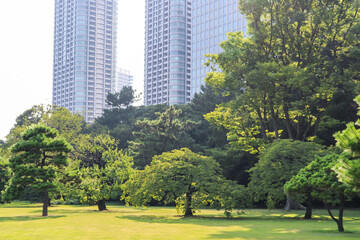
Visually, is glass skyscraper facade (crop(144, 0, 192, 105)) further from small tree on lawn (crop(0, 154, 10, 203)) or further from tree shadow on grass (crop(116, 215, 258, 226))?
tree shadow on grass (crop(116, 215, 258, 226))

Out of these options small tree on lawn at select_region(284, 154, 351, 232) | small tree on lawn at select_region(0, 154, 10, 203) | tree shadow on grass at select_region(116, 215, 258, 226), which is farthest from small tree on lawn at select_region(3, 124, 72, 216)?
small tree on lawn at select_region(284, 154, 351, 232)

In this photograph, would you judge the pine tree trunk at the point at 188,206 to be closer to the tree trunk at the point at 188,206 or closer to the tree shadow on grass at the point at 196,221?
the tree trunk at the point at 188,206

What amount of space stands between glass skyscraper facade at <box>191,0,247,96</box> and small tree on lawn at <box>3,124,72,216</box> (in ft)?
430

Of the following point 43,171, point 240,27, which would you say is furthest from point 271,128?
point 240,27

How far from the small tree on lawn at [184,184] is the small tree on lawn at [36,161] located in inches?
231

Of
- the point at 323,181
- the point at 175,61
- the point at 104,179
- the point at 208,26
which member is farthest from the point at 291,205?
the point at 175,61

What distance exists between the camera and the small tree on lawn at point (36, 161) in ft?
94.5

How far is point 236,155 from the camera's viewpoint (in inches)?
1815

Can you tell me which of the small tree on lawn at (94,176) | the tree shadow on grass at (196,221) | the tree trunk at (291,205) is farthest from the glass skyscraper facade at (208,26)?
the tree shadow on grass at (196,221)

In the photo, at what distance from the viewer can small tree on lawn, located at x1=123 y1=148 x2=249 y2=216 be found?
27969mm

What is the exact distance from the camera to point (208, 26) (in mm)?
166250

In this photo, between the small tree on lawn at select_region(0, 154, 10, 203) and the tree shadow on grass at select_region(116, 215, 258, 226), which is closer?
the tree shadow on grass at select_region(116, 215, 258, 226)

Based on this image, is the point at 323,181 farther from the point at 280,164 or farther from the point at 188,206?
the point at 188,206

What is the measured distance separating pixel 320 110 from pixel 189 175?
14.5m
